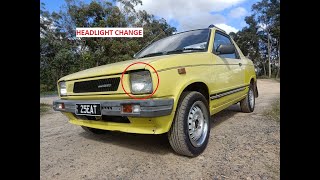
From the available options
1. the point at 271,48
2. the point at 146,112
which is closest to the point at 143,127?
the point at 146,112

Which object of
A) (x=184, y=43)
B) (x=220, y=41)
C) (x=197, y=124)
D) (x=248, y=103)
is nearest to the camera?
(x=197, y=124)

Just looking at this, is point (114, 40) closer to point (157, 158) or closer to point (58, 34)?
point (58, 34)

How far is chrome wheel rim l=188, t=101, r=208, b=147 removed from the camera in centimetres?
257

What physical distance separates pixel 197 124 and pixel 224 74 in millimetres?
1095

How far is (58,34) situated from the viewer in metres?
18.1

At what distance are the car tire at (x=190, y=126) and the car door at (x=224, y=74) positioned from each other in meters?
0.38

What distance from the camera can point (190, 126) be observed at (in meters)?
2.57

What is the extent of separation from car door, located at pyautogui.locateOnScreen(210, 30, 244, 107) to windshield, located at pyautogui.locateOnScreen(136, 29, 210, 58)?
0.20m

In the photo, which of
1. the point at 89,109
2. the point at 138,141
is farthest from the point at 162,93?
the point at 138,141

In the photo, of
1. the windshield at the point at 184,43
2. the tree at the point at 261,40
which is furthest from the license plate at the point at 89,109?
the tree at the point at 261,40

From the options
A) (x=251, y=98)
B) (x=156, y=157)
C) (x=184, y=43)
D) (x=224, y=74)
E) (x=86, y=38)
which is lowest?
(x=156, y=157)

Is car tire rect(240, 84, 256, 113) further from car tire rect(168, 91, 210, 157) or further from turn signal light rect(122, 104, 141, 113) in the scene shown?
turn signal light rect(122, 104, 141, 113)

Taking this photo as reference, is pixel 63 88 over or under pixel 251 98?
over

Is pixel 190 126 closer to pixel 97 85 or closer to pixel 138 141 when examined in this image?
pixel 138 141
